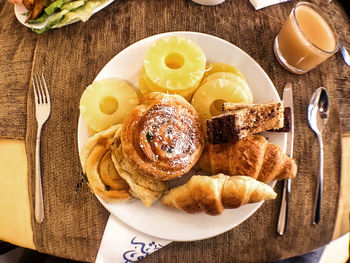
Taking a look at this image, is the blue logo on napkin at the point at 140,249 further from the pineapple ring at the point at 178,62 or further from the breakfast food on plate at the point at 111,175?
the pineapple ring at the point at 178,62

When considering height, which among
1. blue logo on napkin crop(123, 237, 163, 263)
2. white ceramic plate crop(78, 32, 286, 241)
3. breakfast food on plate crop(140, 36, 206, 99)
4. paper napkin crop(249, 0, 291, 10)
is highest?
paper napkin crop(249, 0, 291, 10)

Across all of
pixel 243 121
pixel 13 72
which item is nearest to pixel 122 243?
pixel 243 121

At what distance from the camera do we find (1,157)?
4.92 feet

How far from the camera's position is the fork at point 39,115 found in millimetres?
1405

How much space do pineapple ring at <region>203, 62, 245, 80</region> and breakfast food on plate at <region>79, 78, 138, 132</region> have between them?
408 mm

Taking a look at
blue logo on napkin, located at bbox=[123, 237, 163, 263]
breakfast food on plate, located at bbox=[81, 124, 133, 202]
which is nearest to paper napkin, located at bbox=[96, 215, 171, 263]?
blue logo on napkin, located at bbox=[123, 237, 163, 263]

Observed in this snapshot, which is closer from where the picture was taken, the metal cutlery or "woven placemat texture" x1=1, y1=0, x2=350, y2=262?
"woven placemat texture" x1=1, y1=0, x2=350, y2=262

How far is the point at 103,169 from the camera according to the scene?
4.14 feet

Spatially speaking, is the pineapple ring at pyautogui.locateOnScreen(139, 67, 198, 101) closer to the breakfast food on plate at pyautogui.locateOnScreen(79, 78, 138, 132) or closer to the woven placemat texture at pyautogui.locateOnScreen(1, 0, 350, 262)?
the breakfast food on plate at pyautogui.locateOnScreen(79, 78, 138, 132)

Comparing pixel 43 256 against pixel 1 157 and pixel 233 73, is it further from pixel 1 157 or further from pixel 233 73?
pixel 233 73

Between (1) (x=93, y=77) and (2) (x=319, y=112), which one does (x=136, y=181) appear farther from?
(2) (x=319, y=112)

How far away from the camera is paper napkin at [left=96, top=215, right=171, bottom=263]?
1.31 meters

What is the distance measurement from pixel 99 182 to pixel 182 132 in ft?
1.46

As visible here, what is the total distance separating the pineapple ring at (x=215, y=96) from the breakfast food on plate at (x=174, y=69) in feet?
0.18
